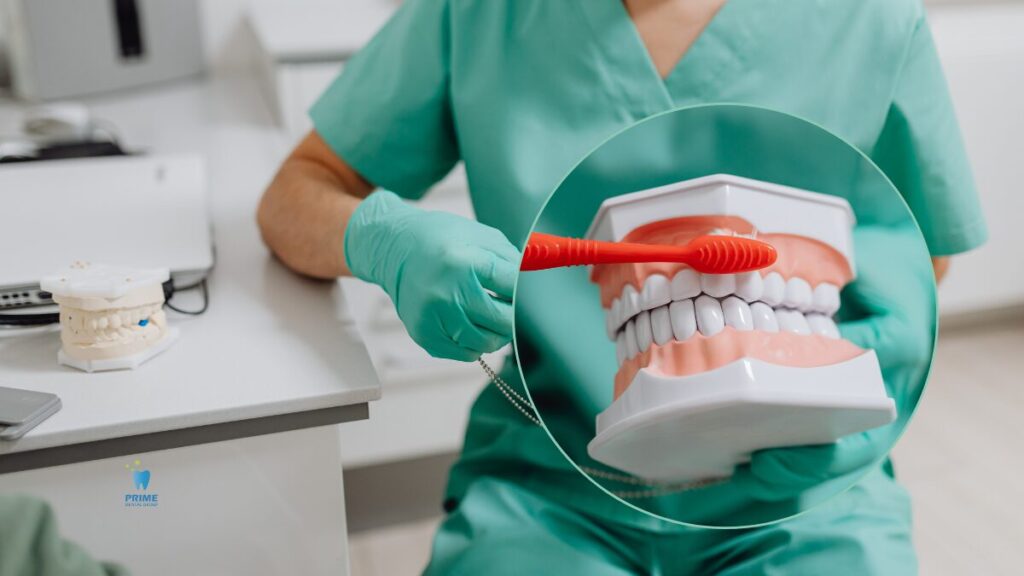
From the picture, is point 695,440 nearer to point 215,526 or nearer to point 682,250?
point 682,250

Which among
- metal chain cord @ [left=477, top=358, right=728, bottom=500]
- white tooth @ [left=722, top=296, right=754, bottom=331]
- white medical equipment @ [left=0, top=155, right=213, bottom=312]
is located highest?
white tooth @ [left=722, top=296, right=754, bottom=331]

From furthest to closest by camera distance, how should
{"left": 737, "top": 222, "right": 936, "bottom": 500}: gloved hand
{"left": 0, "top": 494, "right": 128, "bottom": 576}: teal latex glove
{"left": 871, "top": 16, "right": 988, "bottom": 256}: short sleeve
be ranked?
{"left": 871, "top": 16, "right": 988, "bottom": 256}: short sleeve < {"left": 737, "top": 222, "right": 936, "bottom": 500}: gloved hand < {"left": 0, "top": 494, "right": 128, "bottom": 576}: teal latex glove

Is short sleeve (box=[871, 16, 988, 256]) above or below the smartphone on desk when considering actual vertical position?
above

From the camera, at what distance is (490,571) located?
2.99 feet

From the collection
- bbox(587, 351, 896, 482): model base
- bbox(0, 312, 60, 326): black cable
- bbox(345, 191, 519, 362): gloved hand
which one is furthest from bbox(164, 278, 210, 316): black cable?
bbox(587, 351, 896, 482): model base

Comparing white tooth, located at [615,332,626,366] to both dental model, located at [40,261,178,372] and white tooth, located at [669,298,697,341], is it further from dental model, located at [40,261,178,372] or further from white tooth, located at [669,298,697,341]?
dental model, located at [40,261,178,372]

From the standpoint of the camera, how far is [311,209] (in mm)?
1014

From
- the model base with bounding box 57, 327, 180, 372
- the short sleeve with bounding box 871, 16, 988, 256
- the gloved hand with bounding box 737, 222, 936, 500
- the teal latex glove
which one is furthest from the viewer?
the short sleeve with bounding box 871, 16, 988, 256

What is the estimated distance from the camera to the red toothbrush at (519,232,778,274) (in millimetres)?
661

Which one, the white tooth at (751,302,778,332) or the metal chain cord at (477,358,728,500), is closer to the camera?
the white tooth at (751,302,778,332)

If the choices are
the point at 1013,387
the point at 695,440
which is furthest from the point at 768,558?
the point at 1013,387

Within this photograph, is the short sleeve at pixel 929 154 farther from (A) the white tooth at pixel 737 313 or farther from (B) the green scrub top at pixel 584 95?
(A) the white tooth at pixel 737 313

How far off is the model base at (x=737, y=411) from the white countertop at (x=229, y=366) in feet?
0.79

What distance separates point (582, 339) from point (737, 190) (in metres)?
0.21
